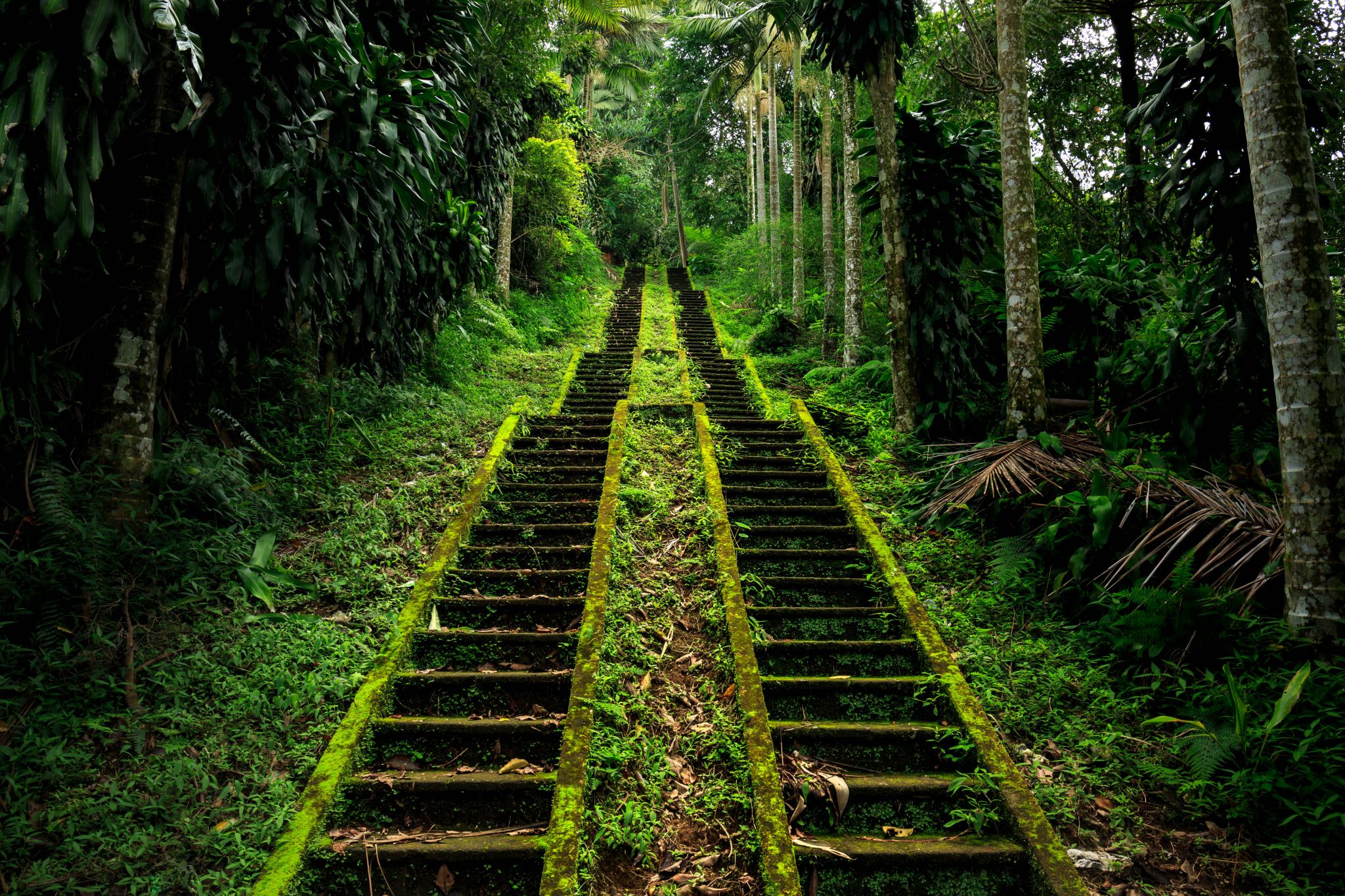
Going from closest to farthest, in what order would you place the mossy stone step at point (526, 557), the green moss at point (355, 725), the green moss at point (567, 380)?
the green moss at point (355, 725) → the mossy stone step at point (526, 557) → the green moss at point (567, 380)

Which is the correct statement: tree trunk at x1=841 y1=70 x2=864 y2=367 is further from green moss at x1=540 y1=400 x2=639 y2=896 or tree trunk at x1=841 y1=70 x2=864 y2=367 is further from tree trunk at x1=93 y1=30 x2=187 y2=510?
tree trunk at x1=93 y1=30 x2=187 y2=510

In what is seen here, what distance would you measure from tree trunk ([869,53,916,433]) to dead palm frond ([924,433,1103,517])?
1833mm

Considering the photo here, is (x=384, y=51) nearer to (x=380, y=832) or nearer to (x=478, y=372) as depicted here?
(x=380, y=832)

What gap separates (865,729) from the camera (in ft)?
11.5

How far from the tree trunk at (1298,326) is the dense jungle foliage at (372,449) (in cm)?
30

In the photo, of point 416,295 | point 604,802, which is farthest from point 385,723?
point 416,295

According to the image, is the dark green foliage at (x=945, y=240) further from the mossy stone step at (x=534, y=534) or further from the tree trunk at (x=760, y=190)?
the tree trunk at (x=760, y=190)

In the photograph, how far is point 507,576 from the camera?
185 inches

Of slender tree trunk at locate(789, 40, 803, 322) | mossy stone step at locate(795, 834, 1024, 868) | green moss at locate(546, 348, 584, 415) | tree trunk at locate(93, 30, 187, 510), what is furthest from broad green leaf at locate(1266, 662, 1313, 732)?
slender tree trunk at locate(789, 40, 803, 322)

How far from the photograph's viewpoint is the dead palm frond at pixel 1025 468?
15.2ft

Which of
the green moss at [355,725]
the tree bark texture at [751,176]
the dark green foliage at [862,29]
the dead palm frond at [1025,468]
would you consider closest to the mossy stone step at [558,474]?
the green moss at [355,725]

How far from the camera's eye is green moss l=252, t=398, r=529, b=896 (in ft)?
8.44

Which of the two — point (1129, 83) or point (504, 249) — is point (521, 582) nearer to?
point (1129, 83)

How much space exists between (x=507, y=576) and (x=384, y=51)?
3.62 m
